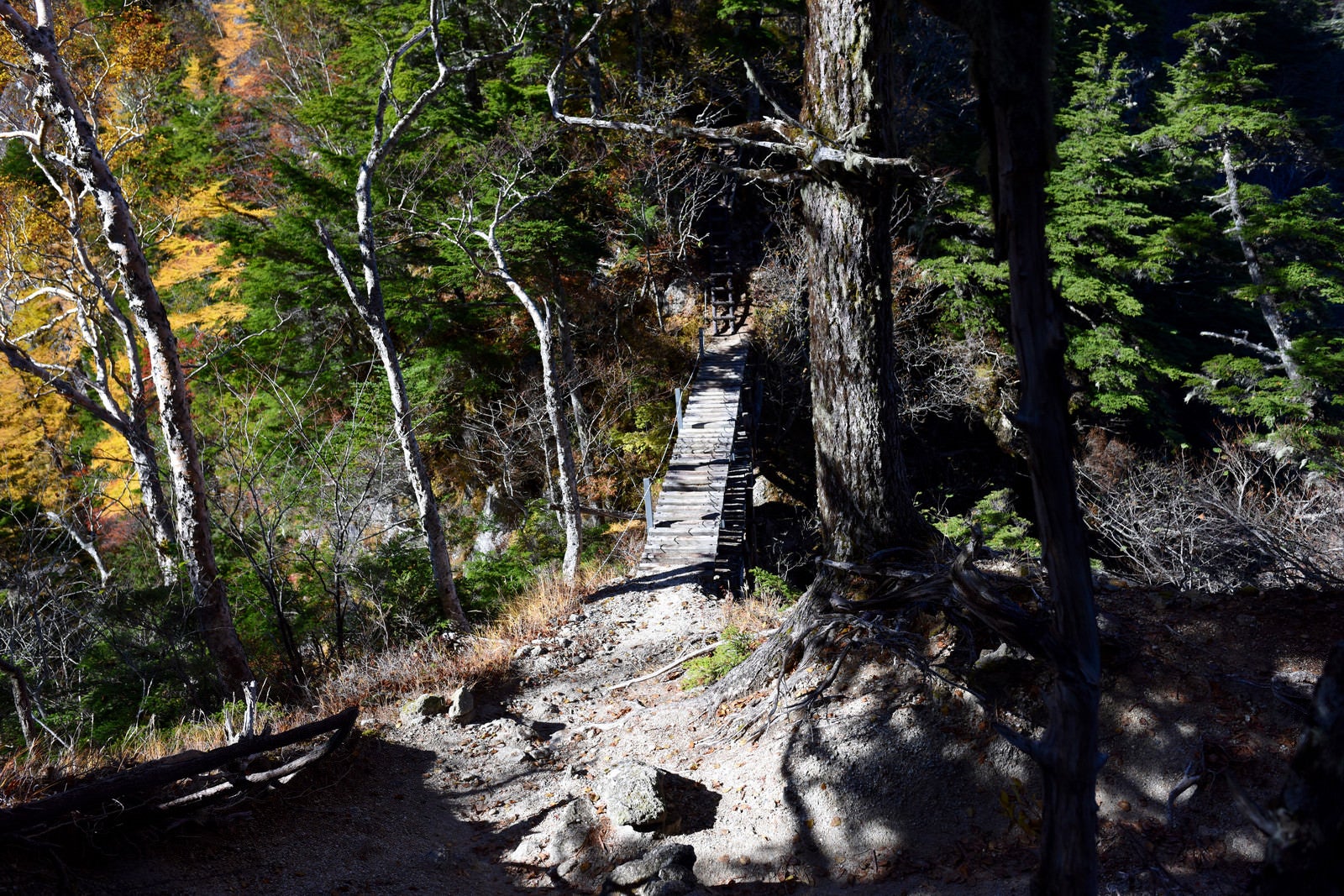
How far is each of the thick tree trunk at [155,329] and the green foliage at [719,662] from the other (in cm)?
523

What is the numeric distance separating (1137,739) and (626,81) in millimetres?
18849

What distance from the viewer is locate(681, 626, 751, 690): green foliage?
266 inches

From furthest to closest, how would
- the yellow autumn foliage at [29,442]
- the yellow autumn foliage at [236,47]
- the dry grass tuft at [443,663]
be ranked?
1. the yellow autumn foliage at [236,47]
2. the yellow autumn foliage at [29,442]
3. the dry grass tuft at [443,663]

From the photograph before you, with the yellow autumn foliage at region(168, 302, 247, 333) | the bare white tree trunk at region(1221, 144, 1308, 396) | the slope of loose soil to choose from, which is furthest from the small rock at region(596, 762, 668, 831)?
the bare white tree trunk at region(1221, 144, 1308, 396)

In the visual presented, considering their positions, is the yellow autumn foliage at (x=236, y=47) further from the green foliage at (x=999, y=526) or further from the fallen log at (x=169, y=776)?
the fallen log at (x=169, y=776)

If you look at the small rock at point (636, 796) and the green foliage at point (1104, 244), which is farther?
the green foliage at point (1104, 244)

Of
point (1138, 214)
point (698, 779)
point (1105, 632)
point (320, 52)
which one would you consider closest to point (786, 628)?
point (698, 779)

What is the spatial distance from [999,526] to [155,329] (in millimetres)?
13000

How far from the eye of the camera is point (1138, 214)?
1802cm

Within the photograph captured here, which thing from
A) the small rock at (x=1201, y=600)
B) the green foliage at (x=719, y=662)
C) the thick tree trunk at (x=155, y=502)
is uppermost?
the thick tree trunk at (x=155, y=502)

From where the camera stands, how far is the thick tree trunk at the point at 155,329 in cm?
794

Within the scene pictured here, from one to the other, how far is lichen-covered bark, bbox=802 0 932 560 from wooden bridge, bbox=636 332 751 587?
5.66 m

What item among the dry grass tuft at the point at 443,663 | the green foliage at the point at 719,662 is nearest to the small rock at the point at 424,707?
the dry grass tuft at the point at 443,663

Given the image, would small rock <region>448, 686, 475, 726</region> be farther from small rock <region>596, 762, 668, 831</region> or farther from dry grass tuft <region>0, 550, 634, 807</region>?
small rock <region>596, 762, 668, 831</region>
